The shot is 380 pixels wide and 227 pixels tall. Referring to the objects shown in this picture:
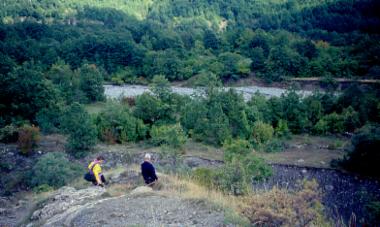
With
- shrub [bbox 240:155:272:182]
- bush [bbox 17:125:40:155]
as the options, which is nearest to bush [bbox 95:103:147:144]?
bush [bbox 17:125:40:155]

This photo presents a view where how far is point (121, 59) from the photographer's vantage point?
199ft

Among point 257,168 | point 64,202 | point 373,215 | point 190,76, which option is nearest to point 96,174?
point 64,202

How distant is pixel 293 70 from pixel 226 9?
49.2 m

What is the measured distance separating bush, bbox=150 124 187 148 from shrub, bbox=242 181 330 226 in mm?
17228

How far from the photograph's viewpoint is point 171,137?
2547cm

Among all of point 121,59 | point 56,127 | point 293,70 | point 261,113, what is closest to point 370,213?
point 261,113

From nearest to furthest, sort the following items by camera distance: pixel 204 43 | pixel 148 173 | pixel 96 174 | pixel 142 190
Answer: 1. pixel 142 190
2. pixel 148 173
3. pixel 96 174
4. pixel 204 43

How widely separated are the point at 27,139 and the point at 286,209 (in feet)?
73.0

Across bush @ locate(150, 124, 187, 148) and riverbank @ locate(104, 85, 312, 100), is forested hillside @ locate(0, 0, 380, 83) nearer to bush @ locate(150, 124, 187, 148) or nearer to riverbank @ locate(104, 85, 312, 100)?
riverbank @ locate(104, 85, 312, 100)

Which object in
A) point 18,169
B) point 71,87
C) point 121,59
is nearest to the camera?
point 18,169

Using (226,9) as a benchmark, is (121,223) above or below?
below

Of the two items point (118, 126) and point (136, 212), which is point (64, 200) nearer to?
point (136, 212)

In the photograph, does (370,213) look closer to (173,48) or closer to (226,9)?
(173,48)

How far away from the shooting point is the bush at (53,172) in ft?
64.2
